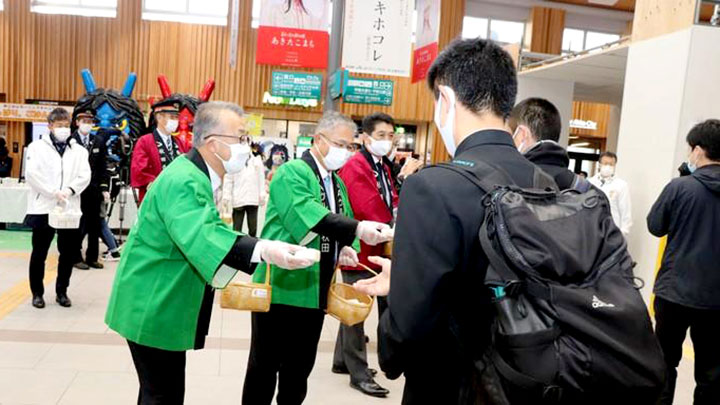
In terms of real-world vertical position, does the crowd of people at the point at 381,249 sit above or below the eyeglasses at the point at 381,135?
below

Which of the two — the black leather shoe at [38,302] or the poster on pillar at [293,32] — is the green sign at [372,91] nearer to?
the poster on pillar at [293,32]

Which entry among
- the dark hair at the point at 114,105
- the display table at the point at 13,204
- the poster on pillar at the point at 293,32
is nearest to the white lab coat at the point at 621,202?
the poster on pillar at the point at 293,32

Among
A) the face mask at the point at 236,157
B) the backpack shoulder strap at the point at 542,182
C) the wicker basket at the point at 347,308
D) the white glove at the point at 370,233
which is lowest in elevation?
the wicker basket at the point at 347,308

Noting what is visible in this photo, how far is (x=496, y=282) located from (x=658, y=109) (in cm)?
562

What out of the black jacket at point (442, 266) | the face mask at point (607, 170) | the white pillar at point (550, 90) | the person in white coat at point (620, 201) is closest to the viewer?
the black jacket at point (442, 266)

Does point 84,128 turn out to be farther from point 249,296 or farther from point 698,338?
point 698,338

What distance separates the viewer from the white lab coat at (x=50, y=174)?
4730 millimetres

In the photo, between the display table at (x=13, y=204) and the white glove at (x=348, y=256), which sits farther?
the display table at (x=13, y=204)

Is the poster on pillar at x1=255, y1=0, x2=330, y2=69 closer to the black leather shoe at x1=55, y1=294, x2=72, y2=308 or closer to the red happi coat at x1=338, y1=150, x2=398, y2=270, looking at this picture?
the red happi coat at x1=338, y1=150, x2=398, y2=270

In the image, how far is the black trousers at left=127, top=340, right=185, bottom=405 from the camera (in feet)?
6.52

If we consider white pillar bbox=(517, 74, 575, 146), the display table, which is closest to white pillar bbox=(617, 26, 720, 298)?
white pillar bbox=(517, 74, 575, 146)

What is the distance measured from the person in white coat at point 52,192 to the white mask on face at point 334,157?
2.89 metres

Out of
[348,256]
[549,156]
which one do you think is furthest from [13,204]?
[549,156]

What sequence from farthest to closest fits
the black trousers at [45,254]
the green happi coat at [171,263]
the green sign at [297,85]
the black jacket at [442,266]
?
the green sign at [297,85]
the black trousers at [45,254]
the green happi coat at [171,263]
the black jacket at [442,266]
